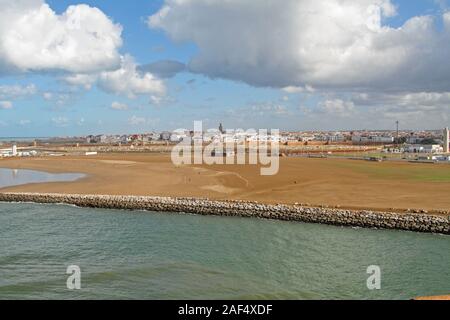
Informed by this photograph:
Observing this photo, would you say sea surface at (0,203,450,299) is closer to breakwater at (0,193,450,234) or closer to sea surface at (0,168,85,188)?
breakwater at (0,193,450,234)

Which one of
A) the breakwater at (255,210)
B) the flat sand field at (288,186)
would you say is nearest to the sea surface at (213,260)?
the breakwater at (255,210)

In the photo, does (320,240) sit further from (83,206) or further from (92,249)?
(83,206)

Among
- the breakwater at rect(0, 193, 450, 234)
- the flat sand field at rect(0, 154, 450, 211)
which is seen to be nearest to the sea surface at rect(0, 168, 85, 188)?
the flat sand field at rect(0, 154, 450, 211)

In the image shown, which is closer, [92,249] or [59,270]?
[59,270]

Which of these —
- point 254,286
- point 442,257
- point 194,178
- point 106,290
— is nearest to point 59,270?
point 106,290

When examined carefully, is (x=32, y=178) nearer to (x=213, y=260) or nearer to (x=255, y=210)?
(x=255, y=210)
